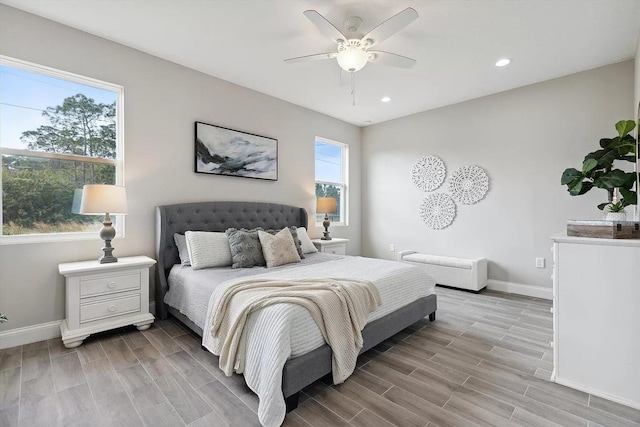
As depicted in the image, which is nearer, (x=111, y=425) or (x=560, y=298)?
(x=111, y=425)

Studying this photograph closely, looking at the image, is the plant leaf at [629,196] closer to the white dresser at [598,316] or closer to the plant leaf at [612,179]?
the plant leaf at [612,179]

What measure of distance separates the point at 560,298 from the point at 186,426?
7.97 ft

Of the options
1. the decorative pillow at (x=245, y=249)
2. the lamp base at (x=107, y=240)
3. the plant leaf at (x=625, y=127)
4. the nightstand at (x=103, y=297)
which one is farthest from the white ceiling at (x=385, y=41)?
the nightstand at (x=103, y=297)

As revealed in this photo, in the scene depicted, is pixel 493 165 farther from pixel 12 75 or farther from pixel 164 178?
pixel 12 75

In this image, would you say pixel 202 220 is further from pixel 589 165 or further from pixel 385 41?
pixel 589 165

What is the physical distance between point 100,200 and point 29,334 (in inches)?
50.6

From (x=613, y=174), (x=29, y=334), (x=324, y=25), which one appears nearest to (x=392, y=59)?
(x=324, y=25)

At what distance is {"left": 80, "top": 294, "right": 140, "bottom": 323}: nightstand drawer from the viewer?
8.27 ft

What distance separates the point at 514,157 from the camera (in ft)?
13.3

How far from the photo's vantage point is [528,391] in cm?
191

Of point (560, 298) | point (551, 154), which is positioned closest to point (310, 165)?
point (551, 154)

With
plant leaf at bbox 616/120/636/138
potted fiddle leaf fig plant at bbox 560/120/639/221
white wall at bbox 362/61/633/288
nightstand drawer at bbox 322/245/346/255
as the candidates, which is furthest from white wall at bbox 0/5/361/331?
plant leaf at bbox 616/120/636/138

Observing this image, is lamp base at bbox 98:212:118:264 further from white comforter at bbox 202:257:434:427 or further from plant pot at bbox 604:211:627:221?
plant pot at bbox 604:211:627:221

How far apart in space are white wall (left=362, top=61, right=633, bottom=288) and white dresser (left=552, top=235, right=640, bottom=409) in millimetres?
2205
